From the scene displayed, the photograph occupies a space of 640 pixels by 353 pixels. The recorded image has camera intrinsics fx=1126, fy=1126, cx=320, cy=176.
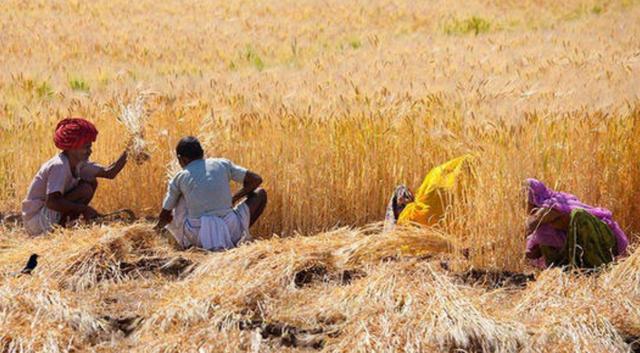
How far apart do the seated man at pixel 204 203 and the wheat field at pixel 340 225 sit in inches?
6.0

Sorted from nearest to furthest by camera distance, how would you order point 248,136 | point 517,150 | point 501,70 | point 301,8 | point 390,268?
point 390,268
point 517,150
point 248,136
point 501,70
point 301,8

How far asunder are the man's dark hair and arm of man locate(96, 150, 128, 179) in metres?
0.56

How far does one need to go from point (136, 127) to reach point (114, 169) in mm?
420

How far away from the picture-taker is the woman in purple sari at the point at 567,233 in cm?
602

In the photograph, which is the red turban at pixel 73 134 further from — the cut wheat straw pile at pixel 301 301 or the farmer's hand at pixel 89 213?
the cut wheat straw pile at pixel 301 301

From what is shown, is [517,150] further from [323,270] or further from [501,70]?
[501,70]

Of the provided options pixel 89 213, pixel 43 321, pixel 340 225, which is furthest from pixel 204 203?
pixel 43 321

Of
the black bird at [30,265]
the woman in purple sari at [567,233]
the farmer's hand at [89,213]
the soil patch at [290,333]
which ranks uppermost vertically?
the woman in purple sari at [567,233]

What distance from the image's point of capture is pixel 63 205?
7297 mm

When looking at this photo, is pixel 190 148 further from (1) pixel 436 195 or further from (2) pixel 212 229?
(1) pixel 436 195

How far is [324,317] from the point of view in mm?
5438

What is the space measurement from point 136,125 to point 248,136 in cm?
79

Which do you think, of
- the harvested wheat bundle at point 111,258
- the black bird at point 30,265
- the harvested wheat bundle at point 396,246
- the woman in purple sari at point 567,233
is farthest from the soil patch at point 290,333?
the black bird at point 30,265

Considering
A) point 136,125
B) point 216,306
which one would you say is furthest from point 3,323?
point 136,125
